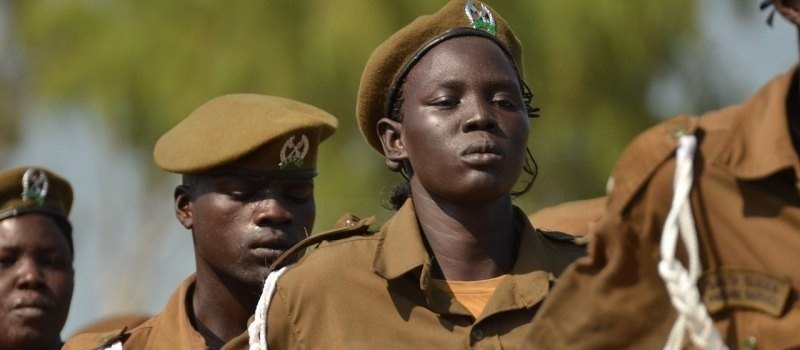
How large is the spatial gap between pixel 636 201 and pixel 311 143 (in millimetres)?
3090

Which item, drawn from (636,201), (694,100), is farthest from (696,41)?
(636,201)

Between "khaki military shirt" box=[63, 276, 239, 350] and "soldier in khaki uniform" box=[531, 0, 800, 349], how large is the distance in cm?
272

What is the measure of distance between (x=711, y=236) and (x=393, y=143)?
180cm

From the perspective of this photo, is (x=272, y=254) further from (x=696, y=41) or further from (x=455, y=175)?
(x=696, y=41)

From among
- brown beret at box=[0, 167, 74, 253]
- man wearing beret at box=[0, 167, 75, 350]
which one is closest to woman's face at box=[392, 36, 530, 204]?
man wearing beret at box=[0, 167, 75, 350]

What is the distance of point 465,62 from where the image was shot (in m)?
5.28

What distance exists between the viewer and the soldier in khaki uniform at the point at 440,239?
16.5 ft

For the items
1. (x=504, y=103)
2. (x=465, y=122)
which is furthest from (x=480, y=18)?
(x=465, y=122)

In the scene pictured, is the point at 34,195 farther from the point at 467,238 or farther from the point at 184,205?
the point at 467,238

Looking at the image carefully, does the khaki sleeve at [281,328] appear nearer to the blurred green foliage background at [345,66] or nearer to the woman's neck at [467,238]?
the woman's neck at [467,238]

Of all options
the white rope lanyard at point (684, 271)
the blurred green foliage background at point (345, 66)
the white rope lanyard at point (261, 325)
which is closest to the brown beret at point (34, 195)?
the white rope lanyard at point (261, 325)

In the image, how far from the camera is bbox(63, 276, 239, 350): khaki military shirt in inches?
253

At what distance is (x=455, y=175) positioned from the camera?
5.14 m

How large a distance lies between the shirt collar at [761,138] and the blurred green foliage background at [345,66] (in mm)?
9114
